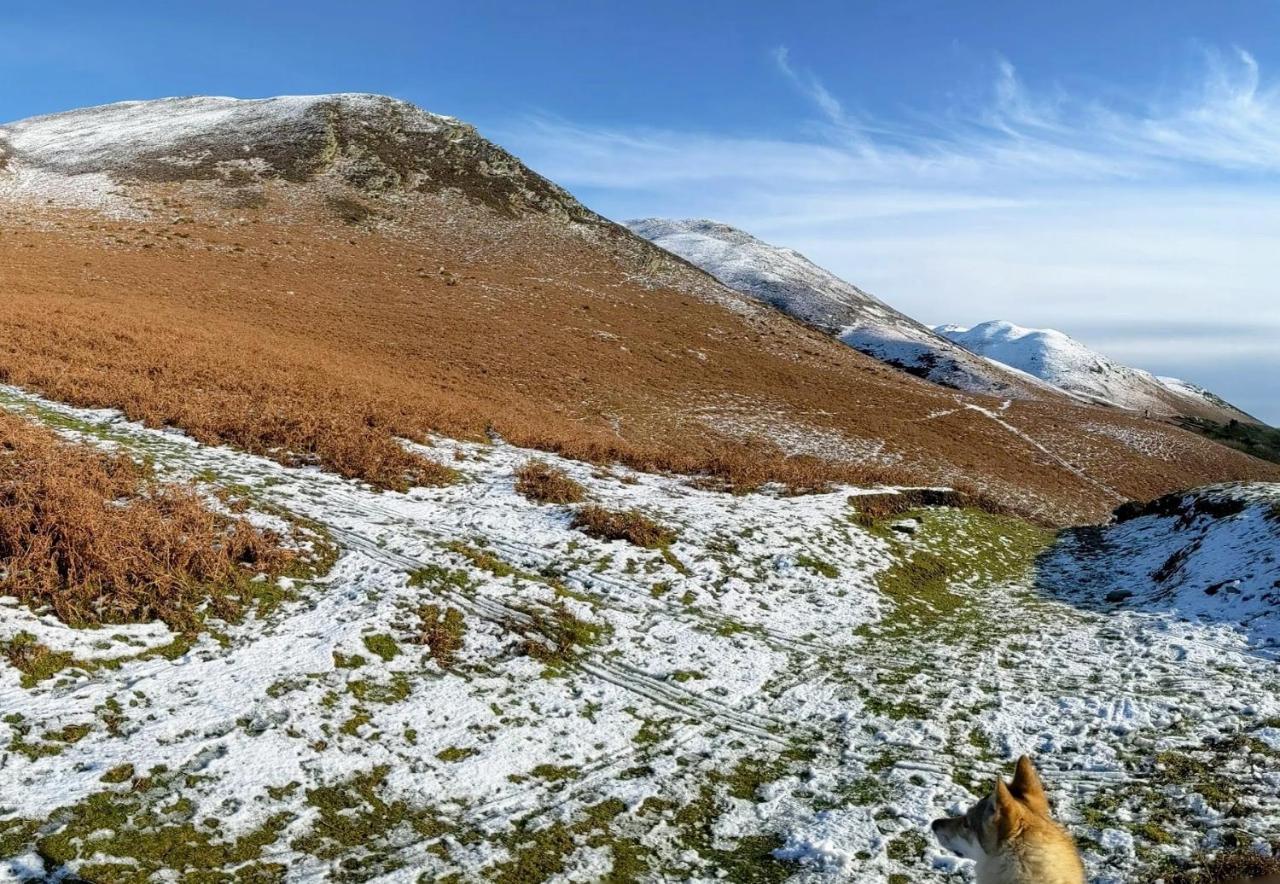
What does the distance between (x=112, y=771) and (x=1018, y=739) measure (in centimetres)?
1024

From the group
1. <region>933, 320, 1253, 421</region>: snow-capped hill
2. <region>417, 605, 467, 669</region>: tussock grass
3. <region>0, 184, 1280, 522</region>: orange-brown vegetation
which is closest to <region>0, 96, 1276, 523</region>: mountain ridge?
<region>0, 184, 1280, 522</region>: orange-brown vegetation

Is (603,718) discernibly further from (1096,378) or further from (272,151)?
(1096,378)

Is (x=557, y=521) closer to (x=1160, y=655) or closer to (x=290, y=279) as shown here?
(x=1160, y=655)

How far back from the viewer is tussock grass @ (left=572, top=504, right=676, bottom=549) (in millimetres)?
14828

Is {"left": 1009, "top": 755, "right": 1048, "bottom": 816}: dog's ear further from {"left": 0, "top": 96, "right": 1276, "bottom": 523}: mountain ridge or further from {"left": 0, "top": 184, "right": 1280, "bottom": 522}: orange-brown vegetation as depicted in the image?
{"left": 0, "top": 184, "right": 1280, "bottom": 522}: orange-brown vegetation

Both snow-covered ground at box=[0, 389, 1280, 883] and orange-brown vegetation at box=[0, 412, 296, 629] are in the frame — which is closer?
snow-covered ground at box=[0, 389, 1280, 883]

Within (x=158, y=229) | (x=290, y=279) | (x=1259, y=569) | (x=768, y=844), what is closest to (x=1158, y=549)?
(x=1259, y=569)

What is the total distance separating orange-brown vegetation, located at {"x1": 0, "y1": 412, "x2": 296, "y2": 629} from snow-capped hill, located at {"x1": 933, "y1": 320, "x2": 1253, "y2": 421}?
379 feet

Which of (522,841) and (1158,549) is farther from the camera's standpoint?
(1158,549)

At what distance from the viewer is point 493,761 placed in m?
7.96

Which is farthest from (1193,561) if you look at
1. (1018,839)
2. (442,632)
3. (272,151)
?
(272,151)

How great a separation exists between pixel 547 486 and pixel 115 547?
857 centimetres

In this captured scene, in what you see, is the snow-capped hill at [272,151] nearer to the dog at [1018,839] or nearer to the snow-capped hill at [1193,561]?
the snow-capped hill at [1193,561]

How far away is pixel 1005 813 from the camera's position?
4250 millimetres
